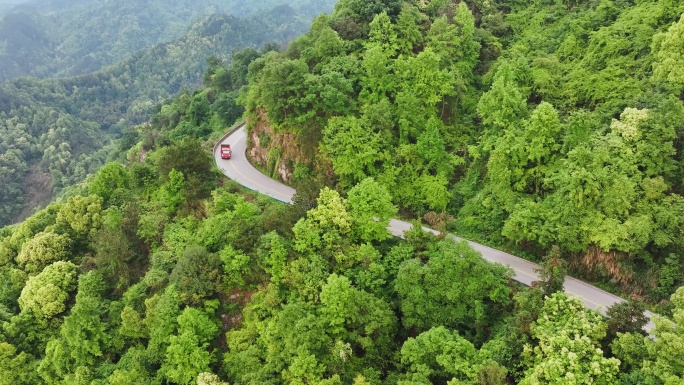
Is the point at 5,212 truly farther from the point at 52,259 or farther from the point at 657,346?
the point at 657,346

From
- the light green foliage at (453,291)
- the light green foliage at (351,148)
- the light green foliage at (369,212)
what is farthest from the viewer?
the light green foliage at (351,148)

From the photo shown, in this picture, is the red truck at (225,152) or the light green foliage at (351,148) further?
the red truck at (225,152)

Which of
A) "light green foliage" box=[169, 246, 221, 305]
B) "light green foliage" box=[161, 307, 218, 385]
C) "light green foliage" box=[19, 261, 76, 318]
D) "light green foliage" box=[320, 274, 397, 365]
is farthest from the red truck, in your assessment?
"light green foliage" box=[320, 274, 397, 365]

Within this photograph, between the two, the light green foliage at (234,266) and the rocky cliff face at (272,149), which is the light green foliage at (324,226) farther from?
the rocky cliff face at (272,149)

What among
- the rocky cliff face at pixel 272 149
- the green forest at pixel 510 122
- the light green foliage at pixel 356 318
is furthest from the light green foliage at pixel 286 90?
the light green foliage at pixel 356 318

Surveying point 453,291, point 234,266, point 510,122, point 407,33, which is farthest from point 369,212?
point 407,33

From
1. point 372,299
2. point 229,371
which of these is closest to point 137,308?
point 229,371
